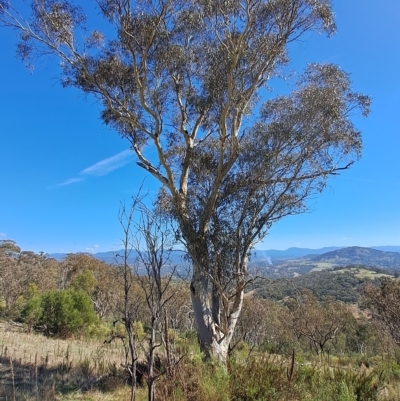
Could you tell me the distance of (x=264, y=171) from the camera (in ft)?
26.7

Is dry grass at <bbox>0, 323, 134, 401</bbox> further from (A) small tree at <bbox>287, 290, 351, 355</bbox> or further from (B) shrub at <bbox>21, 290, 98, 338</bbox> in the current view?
(A) small tree at <bbox>287, 290, 351, 355</bbox>

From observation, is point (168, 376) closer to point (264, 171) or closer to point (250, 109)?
point (264, 171)

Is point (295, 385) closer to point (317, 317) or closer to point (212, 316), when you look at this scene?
point (212, 316)

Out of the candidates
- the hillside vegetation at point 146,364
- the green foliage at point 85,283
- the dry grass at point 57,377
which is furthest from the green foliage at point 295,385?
the green foliage at point 85,283

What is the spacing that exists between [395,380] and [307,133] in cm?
518

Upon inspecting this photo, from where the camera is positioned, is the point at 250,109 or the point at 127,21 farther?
the point at 250,109

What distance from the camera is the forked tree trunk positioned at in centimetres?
711

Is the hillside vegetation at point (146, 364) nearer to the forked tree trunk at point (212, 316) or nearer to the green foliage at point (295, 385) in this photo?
the green foliage at point (295, 385)

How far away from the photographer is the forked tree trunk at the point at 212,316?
23.3 feet

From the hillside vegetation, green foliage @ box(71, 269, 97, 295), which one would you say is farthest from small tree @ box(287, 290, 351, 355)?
green foliage @ box(71, 269, 97, 295)

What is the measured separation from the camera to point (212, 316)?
7.59 m

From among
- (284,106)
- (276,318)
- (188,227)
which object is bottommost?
(276,318)

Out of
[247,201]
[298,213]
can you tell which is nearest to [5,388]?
[247,201]

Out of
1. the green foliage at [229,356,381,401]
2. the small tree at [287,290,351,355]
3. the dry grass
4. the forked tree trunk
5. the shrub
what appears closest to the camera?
the green foliage at [229,356,381,401]
